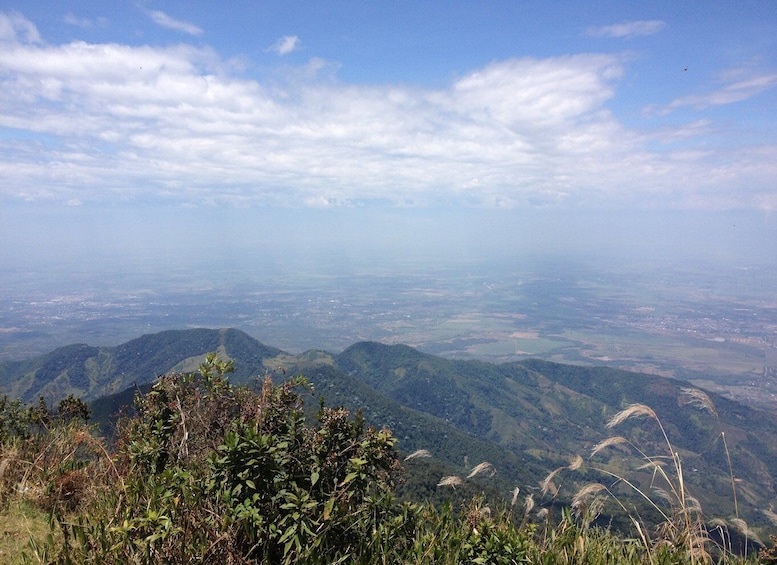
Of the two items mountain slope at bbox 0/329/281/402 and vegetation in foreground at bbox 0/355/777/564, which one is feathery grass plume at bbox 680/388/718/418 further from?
mountain slope at bbox 0/329/281/402

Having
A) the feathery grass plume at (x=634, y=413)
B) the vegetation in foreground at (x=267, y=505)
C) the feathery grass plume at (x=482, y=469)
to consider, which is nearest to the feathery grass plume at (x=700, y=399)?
the feathery grass plume at (x=634, y=413)

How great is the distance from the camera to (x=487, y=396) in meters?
133

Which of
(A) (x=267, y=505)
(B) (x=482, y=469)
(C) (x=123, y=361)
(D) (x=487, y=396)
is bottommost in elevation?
(D) (x=487, y=396)

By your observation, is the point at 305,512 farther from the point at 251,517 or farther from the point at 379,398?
the point at 379,398

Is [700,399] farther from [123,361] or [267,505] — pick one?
[123,361]

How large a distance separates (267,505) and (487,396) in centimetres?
13790

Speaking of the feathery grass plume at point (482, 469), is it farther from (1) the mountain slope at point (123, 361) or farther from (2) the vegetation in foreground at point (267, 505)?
(1) the mountain slope at point (123, 361)

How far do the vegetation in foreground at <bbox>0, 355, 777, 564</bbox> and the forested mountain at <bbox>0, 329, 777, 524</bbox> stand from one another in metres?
74.9

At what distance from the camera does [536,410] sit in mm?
132125

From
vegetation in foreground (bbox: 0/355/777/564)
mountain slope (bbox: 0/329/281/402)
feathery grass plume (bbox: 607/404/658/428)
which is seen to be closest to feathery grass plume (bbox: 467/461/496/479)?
vegetation in foreground (bbox: 0/355/777/564)

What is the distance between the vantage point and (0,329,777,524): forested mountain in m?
88.2

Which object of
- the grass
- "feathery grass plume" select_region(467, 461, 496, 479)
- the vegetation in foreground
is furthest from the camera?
"feathery grass plume" select_region(467, 461, 496, 479)

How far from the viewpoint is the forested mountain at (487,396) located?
8825 centimetres

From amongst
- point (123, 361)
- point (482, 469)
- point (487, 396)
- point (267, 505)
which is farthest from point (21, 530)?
point (487, 396)
